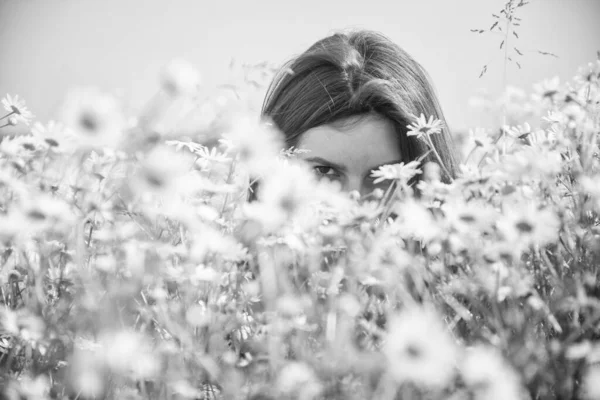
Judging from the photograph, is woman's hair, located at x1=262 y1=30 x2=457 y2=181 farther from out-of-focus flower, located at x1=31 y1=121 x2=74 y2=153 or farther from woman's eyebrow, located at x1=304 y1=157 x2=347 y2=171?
out-of-focus flower, located at x1=31 y1=121 x2=74 y2=153

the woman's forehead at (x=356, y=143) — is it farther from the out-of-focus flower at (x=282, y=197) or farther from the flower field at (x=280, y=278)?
the out-of-focus flower at (x=282, y=197)

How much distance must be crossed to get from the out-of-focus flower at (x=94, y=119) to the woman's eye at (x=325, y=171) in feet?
3.31

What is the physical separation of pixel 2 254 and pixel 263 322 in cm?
35

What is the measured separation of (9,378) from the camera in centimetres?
63

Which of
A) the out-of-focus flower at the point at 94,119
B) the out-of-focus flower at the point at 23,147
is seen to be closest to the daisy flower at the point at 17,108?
the out-of-focus flower at the point at 23,147

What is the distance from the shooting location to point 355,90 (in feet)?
6.01

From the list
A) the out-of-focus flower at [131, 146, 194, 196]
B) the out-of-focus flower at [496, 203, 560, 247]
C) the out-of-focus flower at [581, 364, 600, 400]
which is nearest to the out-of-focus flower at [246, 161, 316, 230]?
the out-of-focus flower at [131, 146, 194, 196]

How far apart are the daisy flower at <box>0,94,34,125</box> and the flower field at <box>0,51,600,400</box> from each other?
313mm

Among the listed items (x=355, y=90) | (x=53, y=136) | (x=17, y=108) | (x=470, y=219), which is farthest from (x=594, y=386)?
(x=355, y=90)

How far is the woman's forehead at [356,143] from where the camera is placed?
1576 millimetres

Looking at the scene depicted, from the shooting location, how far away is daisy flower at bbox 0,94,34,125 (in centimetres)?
105

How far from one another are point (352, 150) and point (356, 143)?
1.4 inches

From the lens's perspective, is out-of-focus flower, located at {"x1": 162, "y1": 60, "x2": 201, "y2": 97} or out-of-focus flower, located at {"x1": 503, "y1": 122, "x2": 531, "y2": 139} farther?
out-of-focus flower, located at {"x1": 503, "y1": 122, "x2": 531, "y2": 139}

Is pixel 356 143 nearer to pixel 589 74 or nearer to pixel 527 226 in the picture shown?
pixel 589 74
